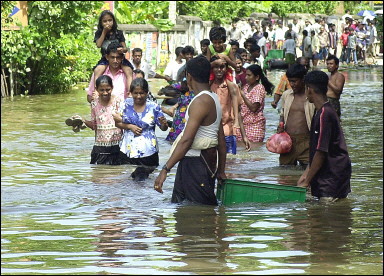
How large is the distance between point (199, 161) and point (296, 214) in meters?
1.03

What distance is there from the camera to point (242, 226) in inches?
326

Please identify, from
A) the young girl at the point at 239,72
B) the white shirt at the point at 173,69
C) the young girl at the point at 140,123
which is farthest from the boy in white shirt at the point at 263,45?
the young girl at the point at 140,123

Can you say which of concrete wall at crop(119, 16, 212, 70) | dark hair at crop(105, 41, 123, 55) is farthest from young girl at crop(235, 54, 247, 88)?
concrete wall at crop(119, 16, 212, 70)

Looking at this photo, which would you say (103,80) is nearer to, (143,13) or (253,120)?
(253,120)

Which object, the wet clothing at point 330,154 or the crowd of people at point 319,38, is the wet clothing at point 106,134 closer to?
the wet clothing at point 330,154

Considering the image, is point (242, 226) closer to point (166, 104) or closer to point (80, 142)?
point (80, 142)

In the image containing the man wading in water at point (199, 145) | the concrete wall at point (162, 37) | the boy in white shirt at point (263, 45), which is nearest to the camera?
the man wading in water at point (199, 145)

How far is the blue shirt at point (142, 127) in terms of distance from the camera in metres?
11.0

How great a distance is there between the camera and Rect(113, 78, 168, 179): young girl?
1102 centimetres

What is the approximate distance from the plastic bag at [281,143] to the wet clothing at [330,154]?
228cm

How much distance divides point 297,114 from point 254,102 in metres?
2.49

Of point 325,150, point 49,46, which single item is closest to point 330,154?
point 325,150

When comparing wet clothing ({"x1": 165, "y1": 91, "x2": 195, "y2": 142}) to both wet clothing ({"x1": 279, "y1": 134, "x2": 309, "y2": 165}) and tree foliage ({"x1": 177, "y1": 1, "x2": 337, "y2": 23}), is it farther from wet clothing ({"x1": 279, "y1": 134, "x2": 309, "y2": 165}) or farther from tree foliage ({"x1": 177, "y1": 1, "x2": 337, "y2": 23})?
→ tree foliage ({"x1": 177, "y1": 1, "x2": 337, "y2": 23})

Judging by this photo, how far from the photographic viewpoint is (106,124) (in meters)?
11.9
